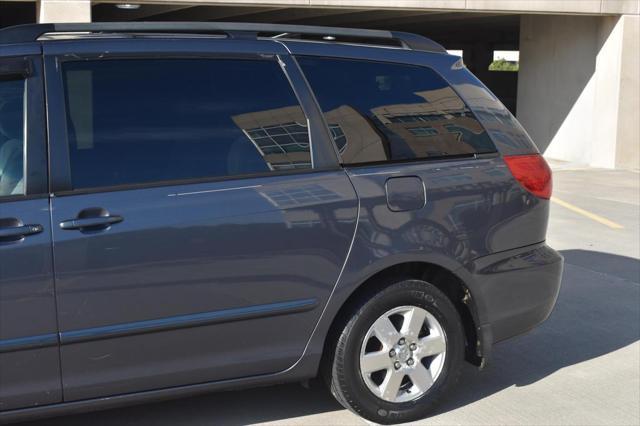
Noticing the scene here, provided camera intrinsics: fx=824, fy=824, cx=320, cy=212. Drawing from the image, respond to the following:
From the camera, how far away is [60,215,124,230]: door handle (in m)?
3.24

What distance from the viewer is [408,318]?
155 inches

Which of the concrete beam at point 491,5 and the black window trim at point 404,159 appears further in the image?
the concrete beam at point 491,5

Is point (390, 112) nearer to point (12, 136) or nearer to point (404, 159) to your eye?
point (404, 159)

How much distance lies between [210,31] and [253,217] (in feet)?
3.14

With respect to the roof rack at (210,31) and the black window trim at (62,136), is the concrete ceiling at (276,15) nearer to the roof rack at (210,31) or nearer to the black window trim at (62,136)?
the roof rack at (210,31)

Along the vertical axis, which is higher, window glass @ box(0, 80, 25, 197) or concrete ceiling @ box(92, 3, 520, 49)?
concrete ceiling @ box(92, 3, 520, 49)

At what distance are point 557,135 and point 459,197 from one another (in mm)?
12314

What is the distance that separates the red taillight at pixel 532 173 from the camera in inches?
167

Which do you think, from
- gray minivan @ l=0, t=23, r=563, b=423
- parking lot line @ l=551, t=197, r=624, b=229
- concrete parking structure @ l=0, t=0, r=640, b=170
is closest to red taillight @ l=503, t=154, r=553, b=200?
gray minivan @ l=0, t=23, r=563, b=423

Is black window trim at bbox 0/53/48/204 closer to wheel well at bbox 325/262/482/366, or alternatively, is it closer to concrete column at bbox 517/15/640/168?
wheel well at bbox 325/262/482/366

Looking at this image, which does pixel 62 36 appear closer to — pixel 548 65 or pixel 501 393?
pixel 501 393

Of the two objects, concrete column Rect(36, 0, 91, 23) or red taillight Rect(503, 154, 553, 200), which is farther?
concrete column Rect(36, 0, 91, 23)

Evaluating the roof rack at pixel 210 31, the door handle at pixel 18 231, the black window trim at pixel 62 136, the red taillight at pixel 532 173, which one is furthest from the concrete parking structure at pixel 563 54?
the door handle at pixel 18 231

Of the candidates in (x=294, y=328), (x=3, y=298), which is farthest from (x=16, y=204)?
(x=294, y=328)
